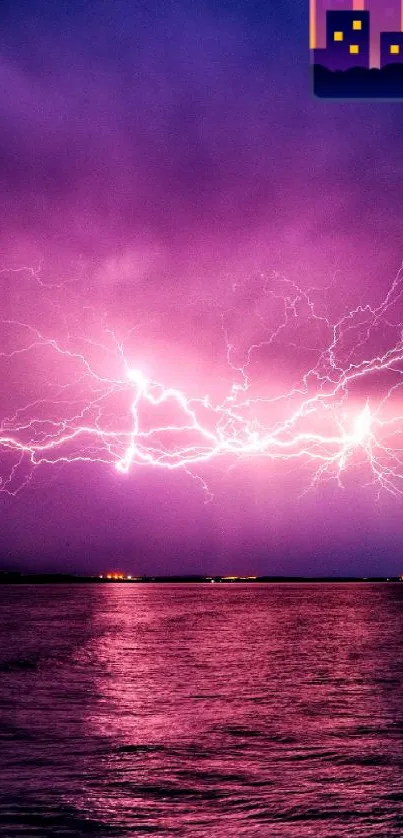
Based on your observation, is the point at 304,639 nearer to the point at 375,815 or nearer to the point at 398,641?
the point at 398,641

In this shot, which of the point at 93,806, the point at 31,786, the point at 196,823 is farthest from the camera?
the point at 31,786

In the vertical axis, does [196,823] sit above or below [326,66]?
below

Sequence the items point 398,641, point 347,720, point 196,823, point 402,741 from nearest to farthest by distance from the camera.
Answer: point 196,823 < point 402,741 < point 347,720 < point 398,641

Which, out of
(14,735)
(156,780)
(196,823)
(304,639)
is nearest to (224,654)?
(304,639)

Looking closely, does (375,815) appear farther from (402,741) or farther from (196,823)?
(402,741)

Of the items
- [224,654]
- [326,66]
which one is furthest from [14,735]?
[224,654]

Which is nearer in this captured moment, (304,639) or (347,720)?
(347,720)
